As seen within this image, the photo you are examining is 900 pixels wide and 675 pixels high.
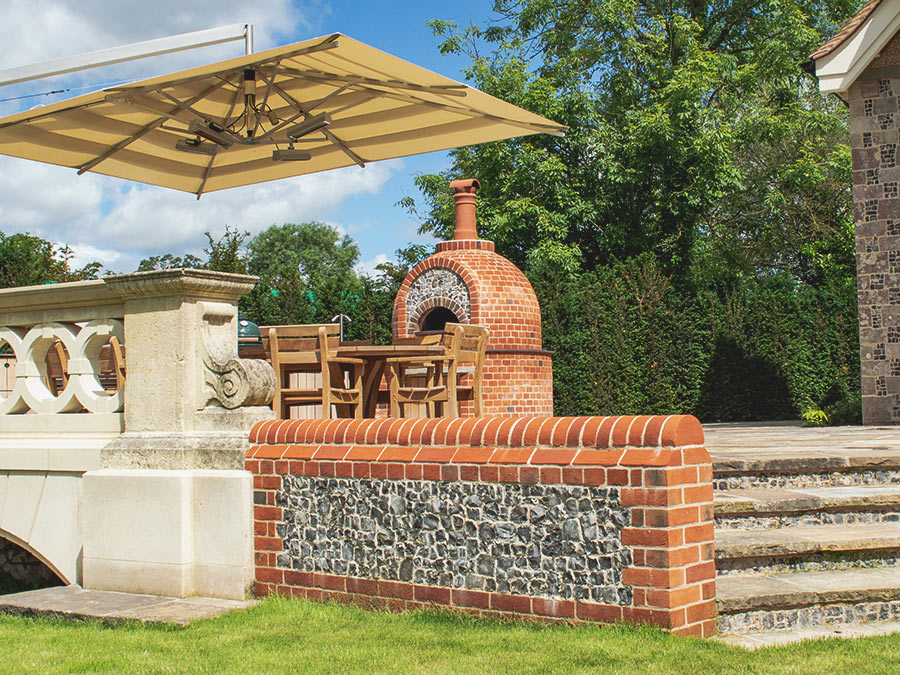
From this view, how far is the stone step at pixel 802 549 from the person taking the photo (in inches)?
190

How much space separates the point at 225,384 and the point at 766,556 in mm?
3298

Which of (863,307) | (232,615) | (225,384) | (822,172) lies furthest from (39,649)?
(822,172)

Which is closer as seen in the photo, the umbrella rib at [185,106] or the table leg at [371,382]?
the umbrella rib at [185,106]

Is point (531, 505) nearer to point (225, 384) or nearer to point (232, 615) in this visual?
point (232, 615)

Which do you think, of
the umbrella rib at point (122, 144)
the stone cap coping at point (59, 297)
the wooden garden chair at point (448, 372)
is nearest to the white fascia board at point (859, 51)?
the wooden garden chair at point (448, 372)

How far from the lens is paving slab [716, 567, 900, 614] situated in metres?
4.41

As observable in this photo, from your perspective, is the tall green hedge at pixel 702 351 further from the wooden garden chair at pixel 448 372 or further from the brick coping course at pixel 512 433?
the brick coping course at pixel 512 433

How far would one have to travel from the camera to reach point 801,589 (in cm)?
455

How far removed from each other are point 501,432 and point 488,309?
7505 mm

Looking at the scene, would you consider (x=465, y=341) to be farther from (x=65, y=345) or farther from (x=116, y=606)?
(x=116, y=606)

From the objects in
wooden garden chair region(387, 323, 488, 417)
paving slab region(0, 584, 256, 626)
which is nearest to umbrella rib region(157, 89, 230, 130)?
wooden garden chair region(387, 323, 488, 417)

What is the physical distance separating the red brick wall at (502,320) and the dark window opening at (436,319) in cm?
25

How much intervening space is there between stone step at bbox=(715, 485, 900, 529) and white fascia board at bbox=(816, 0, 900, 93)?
21.3 ft

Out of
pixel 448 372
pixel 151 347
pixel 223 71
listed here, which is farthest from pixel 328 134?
pixel 151 347
